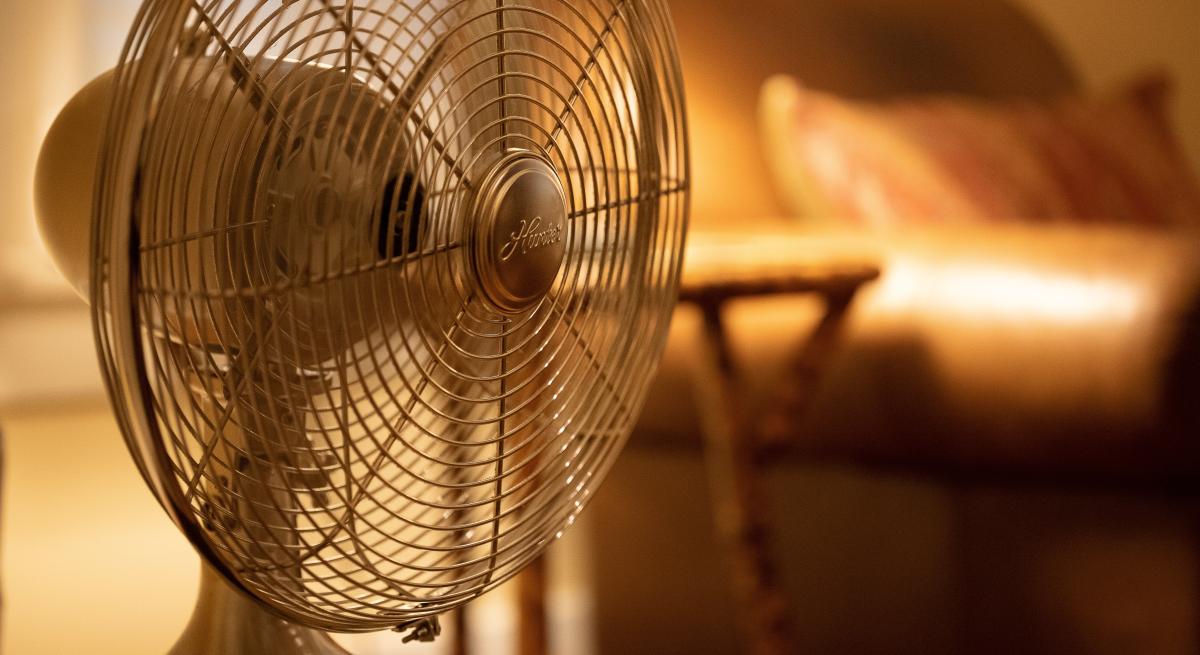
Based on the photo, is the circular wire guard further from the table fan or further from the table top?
the table top

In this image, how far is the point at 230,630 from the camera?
67cm

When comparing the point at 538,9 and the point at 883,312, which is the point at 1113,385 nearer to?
the point at 883,312

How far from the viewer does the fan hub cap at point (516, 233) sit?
2.01ft

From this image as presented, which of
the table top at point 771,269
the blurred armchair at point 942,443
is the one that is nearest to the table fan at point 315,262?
the table top at point 771,269

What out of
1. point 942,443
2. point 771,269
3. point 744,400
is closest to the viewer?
point 771,269

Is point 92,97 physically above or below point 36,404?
above

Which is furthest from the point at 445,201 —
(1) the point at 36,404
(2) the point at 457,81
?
(1) the point at 36,404

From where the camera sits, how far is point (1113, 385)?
50.3 inches

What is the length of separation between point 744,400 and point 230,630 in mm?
760

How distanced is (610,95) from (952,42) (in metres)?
1.78

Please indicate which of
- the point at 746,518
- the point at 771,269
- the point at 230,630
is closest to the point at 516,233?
the point at 230,630

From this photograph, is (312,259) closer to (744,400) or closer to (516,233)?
(516,233)

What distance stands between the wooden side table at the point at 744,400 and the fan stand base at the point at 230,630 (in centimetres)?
61

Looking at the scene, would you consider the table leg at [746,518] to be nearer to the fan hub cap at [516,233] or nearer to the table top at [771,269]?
the table top at [771,269]
